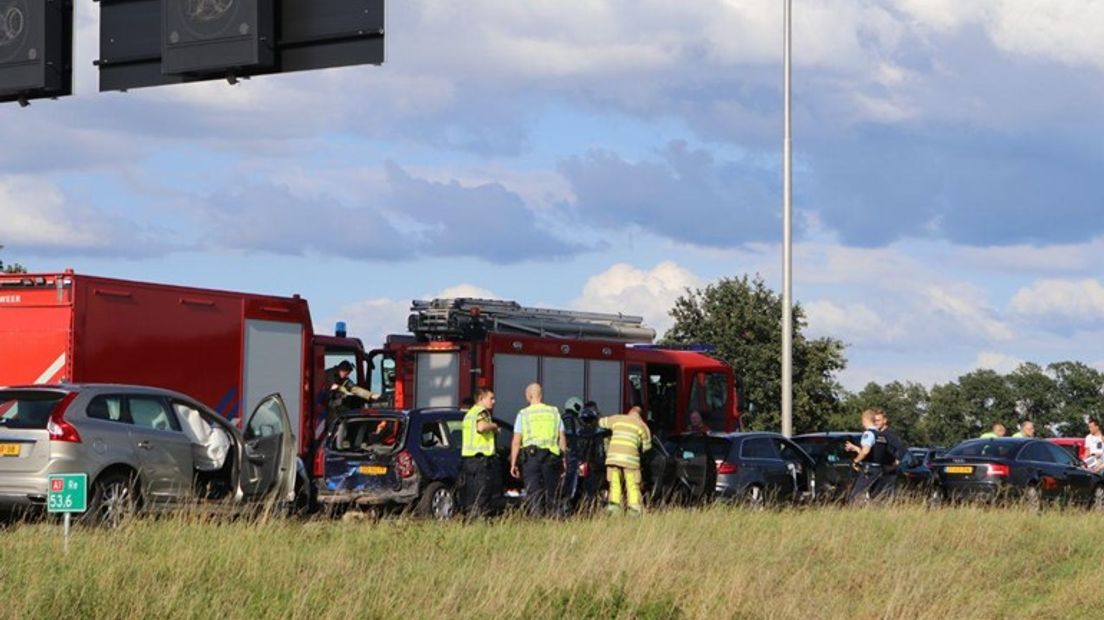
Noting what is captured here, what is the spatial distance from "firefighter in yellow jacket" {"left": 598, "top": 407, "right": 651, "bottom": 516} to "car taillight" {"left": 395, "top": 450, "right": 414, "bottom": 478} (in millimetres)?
2337

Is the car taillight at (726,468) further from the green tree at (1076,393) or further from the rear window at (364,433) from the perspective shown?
the green tree at (1076,393)

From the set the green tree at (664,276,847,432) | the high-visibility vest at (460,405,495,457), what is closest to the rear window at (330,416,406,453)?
the high-visibility vest at (460,405,495,457)

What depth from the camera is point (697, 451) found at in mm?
23469

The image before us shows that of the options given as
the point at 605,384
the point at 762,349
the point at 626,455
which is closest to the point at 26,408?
the point at 626,455

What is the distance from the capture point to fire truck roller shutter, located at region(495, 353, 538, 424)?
27.1m

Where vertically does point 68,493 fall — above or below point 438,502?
above

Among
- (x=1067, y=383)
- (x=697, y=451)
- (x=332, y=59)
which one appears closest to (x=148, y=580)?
(x=332, y=59)

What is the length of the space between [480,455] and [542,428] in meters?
0.81

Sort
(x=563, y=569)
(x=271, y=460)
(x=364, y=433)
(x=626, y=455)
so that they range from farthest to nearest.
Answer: (x=364, y=433) < (x=626, y=455) < (x=271, y=460) < (x=563, y=569)

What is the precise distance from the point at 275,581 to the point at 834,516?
916 centimetres

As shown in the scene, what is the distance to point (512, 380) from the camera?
27.6 meters

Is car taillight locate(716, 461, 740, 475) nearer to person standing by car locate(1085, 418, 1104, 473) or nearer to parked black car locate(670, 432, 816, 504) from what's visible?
parked black car locate(670, 432, 816, 504)

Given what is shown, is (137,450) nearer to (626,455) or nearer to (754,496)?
(626,455)

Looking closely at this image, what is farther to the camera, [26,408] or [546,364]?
[546,364]
